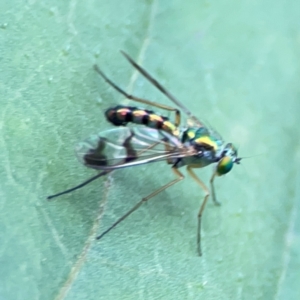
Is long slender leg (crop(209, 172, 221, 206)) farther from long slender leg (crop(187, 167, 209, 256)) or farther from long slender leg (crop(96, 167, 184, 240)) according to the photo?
long slender leg (crop(96, 167, 184, 240))

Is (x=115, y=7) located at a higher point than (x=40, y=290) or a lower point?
higher

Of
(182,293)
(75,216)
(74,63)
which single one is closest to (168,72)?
(74,63)

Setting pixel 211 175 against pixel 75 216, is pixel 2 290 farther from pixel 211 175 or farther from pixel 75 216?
pixel 211 175

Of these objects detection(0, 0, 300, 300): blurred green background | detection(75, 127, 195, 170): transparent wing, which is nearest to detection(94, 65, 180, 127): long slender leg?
detection(0, 0, 300, 300): blurred green background

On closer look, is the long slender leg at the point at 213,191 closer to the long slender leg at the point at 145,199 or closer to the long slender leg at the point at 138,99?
the long slender leg at the point at 145,199

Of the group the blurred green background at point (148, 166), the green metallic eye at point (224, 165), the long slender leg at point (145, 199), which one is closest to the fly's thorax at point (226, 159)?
the green metallic eye at point (224, 165)

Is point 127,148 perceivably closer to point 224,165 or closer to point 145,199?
point 145,199
